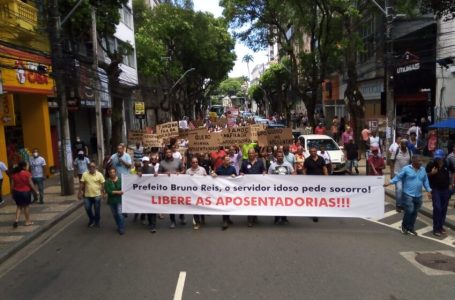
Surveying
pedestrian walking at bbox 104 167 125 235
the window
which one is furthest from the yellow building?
the window

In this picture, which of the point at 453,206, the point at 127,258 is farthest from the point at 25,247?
the point at 453,206

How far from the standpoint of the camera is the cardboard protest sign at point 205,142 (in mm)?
15186

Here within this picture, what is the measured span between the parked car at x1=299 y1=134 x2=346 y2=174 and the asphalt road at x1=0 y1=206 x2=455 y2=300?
673 centimetres

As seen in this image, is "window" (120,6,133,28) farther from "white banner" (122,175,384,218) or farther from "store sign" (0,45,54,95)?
"white banner" (122,175,384,218)

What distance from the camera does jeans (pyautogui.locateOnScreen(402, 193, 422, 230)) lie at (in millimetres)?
9609

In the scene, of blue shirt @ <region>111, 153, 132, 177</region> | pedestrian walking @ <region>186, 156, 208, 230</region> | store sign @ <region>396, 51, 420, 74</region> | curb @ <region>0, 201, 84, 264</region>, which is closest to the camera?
curb @ <region>0, 201, 84, 264</region>

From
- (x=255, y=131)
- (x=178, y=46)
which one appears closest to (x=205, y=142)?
(x=255, y=131)

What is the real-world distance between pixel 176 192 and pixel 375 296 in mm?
5424

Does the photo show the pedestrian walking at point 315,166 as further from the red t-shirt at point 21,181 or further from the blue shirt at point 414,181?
the red t-shirt at point 21,181

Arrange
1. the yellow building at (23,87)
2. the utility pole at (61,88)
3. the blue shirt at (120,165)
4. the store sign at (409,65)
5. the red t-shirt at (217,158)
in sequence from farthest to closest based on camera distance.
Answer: the store sign at (409,65)
the yellow building at (23,87)
the utility pole at (61,88)
the red t-shirt at (217,158)
the blue shirt at (120,165)

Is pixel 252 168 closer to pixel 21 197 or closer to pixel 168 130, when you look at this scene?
pixel 21 197

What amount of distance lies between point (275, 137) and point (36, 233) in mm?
8237

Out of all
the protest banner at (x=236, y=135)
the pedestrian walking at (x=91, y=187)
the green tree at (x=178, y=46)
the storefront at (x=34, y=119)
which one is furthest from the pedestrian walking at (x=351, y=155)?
the green tree at (x=178, y=46)

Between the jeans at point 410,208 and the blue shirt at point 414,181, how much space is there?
0.31ft
